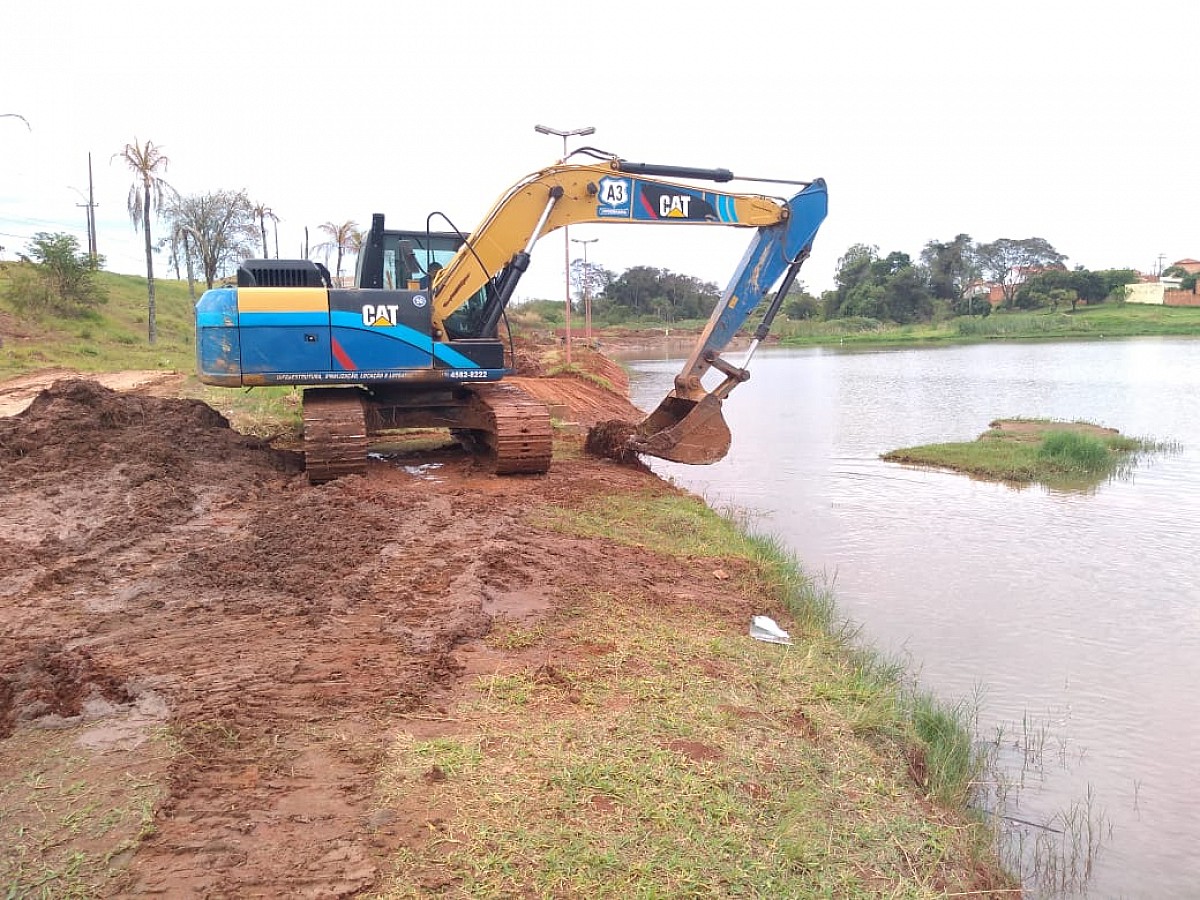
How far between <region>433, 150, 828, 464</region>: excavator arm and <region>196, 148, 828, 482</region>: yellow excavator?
0.05 ft

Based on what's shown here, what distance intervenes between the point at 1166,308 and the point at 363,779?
82967 millimetres

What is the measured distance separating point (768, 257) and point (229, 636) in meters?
7.85

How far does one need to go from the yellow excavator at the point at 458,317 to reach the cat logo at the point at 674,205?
12 millimetres

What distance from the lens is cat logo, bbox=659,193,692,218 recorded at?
393 inches

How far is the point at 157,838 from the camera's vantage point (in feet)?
9.53

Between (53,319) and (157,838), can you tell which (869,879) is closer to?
(157,838)

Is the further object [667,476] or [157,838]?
[667,476]

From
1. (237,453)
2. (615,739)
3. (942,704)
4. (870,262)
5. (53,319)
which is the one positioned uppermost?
(870,262)

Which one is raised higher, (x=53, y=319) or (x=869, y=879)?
(x=53, y=319)

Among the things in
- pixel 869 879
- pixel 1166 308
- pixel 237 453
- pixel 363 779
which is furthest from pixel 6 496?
pixel 1166 308

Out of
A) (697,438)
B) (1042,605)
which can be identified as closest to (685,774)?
(1042,605)

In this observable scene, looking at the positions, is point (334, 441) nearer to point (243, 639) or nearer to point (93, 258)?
point (243, 639)

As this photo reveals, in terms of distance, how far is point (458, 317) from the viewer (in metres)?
9.62

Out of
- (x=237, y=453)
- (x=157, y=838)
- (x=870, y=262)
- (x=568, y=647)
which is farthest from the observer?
(x=870, y=262)
